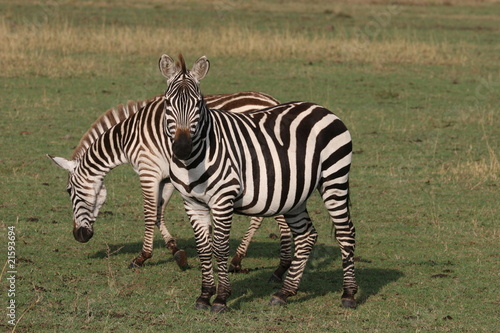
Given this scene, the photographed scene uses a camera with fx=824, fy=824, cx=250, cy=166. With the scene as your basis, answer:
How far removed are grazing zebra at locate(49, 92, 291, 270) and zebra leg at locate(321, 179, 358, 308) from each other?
90cm

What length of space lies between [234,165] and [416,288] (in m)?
2.18

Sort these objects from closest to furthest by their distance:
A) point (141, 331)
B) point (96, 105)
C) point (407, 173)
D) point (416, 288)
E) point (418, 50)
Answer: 1. point (141, 331)
2. point (416, 288)
3. point (407, 173)
4. point (96, 105)
5. point (418, 50)

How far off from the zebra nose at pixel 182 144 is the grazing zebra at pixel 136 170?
1688mm

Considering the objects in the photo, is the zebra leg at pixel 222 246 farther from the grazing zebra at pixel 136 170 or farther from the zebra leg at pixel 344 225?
the grazing zebra at pixel 136 170

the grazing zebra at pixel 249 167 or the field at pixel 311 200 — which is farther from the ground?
the grazing zebra at pixel 249 167

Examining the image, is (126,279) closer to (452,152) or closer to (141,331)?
(141,331)

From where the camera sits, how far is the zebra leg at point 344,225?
269 inches

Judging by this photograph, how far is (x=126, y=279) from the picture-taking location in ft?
24.2

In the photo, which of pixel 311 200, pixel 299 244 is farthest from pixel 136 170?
pixel 311 200

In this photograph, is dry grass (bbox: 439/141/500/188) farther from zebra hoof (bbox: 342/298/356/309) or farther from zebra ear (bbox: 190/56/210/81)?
zebra ear (bbox: 190/56/210/81)

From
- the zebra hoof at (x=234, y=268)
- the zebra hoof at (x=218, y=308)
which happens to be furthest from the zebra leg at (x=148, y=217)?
the zebra hoof at (x=218, y=308)

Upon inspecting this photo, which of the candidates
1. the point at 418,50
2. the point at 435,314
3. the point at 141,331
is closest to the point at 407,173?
the point at 435,314

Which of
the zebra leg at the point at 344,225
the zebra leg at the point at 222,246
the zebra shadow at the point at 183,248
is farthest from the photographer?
the zebra shadow at the point at 183,248

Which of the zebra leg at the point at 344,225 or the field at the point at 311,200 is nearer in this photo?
the field at the point at 311,200
